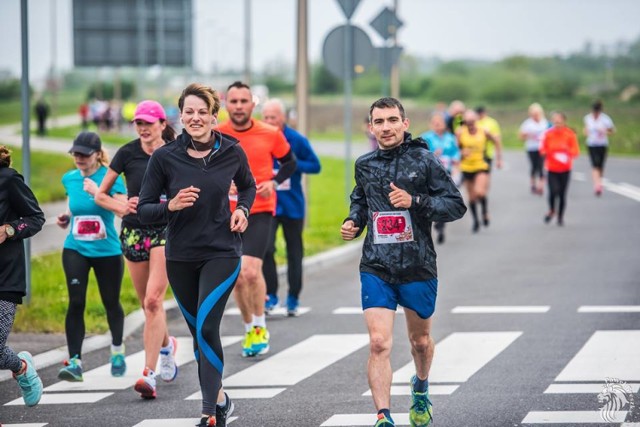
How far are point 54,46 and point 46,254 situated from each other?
68.4 metres

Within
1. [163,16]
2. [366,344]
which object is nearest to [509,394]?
[366,344]

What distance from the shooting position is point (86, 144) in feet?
29.9

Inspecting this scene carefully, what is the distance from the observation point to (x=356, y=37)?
18531 millimetres

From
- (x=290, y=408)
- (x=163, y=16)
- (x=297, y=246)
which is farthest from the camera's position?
(x=163, y=16)

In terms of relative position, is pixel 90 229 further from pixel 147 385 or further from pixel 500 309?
pixel 500 309

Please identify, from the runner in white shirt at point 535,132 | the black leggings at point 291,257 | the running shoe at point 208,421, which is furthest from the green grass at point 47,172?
the running shoe at point 208,421

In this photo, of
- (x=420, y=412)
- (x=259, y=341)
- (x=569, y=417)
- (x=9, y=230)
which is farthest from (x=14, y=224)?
(x=569, y=417)

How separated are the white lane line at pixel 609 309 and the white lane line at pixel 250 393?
163 inches

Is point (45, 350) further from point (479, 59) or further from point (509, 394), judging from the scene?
point (479, 59)

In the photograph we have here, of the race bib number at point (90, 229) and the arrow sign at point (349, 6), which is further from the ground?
the arrow sign at point (349, 6)

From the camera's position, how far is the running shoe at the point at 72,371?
29.7ft

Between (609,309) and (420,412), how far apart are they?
16.9 feet

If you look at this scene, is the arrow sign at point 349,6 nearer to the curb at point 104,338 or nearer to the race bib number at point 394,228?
the curb at point 104,338

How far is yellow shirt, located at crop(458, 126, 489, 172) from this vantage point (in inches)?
787
